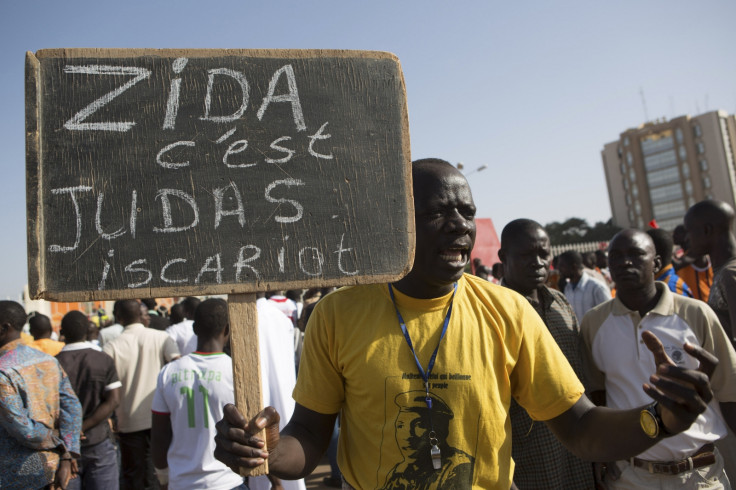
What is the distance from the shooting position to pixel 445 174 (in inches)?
76.3

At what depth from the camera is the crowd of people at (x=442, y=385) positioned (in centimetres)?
173

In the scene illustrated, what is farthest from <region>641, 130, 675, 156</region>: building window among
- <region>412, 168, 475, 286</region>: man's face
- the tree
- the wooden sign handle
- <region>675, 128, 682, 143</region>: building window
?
the wooden sign handle

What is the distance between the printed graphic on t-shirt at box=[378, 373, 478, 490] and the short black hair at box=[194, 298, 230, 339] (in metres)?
2.01

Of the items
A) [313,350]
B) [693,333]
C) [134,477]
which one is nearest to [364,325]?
[313,350]

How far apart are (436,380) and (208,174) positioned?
0.97 metres

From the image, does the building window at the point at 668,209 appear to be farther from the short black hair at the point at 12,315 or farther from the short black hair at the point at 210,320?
the short black hair at the point at 12,315

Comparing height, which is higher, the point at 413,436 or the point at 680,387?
the point at 680,387

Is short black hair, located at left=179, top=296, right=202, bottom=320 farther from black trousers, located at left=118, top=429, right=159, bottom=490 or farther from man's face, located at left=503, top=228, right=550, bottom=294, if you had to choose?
man's face, located at left=503, top=228, right=550, bottom=294

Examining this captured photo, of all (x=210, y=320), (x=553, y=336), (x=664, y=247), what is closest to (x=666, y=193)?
(x=664, y=247)

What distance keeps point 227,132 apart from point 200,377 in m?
2.09

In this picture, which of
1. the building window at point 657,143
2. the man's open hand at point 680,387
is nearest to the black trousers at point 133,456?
the man's open hand at point 680,387

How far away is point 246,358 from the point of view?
5.21 ft

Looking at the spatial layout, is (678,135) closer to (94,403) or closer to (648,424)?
(94,403)

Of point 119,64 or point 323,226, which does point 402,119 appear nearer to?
point 323,226
